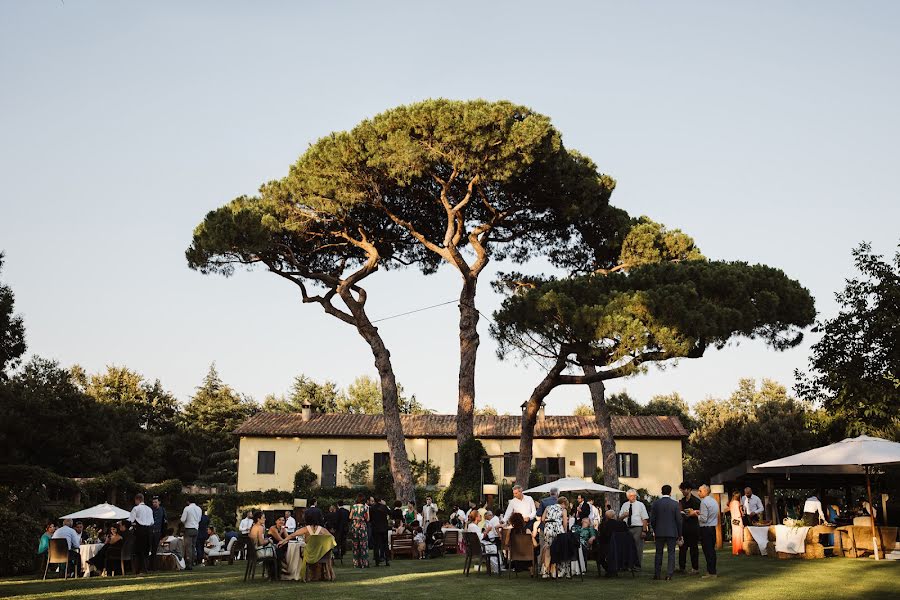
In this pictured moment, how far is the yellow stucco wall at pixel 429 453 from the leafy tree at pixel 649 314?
16016mm

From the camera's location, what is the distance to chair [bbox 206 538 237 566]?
774 inches

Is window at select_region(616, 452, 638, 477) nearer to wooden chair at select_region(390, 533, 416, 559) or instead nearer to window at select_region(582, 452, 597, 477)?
window at select_region(582, 452, 597, 477)

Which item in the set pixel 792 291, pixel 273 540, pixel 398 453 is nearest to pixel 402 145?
pixel 398 453

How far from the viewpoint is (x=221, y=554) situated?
19.9m

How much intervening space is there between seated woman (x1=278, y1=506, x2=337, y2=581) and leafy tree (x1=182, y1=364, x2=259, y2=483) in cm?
3608

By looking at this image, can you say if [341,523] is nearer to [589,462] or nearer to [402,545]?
[402,545]

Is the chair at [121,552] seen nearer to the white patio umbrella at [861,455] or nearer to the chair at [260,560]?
the chair at [260,560]

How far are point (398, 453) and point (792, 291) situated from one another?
12051mm

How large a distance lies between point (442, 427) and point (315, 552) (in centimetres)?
2561

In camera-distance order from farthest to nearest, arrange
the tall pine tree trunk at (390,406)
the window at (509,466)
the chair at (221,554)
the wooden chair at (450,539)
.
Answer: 1. the window at (509,466)
2. the tall pine tree trunk at (390,406)
3. the wooden chair at (450,539)
4. the chair at (221,554)

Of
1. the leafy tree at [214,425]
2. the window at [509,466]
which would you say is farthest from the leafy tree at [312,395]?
the window at [509,466]

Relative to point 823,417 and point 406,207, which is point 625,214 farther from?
point 823,417

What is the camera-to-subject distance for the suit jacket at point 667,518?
1247 cm

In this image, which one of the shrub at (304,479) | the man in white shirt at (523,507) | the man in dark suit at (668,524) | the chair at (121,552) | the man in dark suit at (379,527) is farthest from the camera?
the shrub at (304,479)
